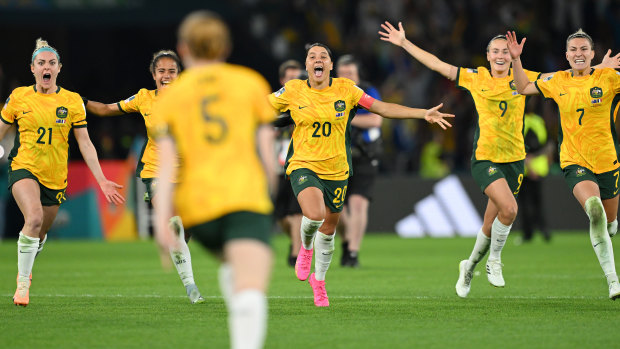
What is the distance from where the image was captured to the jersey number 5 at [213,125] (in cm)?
579

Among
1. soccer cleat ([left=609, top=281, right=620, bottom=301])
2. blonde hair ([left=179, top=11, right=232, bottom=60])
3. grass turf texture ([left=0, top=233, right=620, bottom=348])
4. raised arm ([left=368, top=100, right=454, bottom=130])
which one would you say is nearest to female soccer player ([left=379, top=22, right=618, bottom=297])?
grass turf texture ([left=0, top=233, right=620, bottom=348])

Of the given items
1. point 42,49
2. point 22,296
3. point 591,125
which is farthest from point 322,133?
point 22,296

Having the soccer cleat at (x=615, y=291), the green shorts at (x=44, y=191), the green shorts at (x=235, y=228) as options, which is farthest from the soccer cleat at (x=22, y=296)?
the soccer cleat at (x=615, y=291)

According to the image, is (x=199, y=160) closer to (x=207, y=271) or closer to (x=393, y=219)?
(x=207, y=271)

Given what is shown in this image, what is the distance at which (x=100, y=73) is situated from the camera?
30359 mm

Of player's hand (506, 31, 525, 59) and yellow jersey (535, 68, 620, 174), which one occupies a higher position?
player's hand (506, 31, 525, 59)

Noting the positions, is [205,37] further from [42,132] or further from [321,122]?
[42,132]

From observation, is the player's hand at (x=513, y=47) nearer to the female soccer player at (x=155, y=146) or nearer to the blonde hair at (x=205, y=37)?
the female soccer player at (x=155, y=146)

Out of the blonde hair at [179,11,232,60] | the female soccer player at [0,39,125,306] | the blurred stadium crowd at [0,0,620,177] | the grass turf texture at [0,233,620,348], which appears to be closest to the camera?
the blonde hair at [179,11,232,60]

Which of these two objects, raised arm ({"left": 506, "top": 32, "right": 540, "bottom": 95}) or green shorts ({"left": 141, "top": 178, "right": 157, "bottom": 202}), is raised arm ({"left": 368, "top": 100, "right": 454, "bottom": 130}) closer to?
raised arm ({"left": 506, "top": 32, "right": 540, "bottom": 95})

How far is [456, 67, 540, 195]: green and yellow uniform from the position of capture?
11250 millimetres

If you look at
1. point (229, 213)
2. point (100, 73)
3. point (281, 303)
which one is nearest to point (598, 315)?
point (281, 303)

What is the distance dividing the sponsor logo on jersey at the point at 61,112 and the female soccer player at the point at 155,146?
0.31 m

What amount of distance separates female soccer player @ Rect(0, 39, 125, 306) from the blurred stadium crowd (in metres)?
14.5
